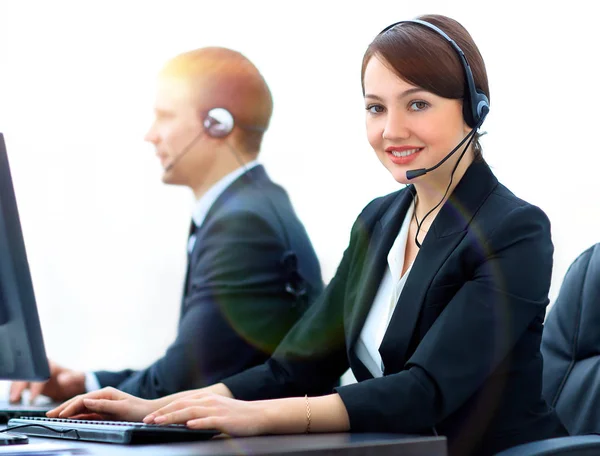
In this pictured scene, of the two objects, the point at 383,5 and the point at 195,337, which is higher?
the point at 383,5

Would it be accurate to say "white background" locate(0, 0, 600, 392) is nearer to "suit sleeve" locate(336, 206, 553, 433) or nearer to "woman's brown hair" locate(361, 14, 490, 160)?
"woman's brown hair" locate(361, 14, 490, 160)

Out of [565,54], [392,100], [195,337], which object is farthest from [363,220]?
[565,54]

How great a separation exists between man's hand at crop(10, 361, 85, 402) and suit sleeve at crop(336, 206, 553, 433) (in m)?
1.08

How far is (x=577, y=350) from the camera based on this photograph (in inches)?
55.9

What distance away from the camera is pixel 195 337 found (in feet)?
6.14

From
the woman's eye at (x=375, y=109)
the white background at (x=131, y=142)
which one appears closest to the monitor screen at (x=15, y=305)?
the woman's eye at (x=375, y=109)

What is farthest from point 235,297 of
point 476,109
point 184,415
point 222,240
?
point 184,415

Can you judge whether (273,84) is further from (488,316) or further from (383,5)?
(488,316)

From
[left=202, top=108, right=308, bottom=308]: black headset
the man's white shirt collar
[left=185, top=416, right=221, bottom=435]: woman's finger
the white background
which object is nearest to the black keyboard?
[left=185, top=416, right=221, bottom=435]: woman's finger

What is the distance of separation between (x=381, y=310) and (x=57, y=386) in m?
0.96

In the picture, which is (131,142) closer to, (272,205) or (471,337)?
(272,205)

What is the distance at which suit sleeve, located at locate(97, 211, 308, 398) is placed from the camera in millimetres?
1855

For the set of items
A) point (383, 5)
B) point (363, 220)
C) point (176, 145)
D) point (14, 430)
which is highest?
point (383, 5)

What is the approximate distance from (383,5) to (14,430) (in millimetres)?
1752
